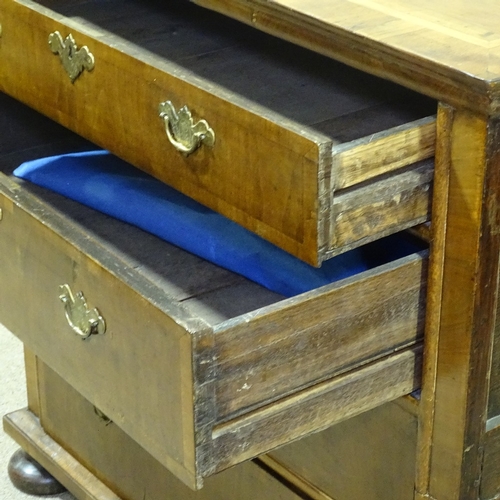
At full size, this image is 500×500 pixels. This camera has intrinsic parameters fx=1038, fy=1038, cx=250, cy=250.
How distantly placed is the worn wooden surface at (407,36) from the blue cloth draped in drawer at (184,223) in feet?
0.64

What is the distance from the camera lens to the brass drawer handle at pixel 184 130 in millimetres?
838

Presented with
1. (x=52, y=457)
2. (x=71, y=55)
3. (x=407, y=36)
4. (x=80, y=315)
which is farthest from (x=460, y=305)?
(x=52, y=457)

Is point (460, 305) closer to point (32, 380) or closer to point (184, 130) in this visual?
point (184, 130)

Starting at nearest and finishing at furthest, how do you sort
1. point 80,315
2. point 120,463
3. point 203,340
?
point 203,340, point 80,315, point 120,463

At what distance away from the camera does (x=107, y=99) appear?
3.15ft

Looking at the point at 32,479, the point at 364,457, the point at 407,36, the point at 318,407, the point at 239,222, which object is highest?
the point at 407,36

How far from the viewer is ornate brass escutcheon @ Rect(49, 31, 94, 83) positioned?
96cm

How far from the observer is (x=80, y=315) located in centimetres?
90

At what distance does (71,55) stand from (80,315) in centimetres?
26

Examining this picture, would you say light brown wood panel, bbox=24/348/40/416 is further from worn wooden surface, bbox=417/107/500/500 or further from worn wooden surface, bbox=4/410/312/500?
A: worn wooden surface, bbox=417/107/500/500

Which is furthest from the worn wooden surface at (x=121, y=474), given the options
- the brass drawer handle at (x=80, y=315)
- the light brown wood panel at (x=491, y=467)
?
the brass drawer handle at (x=80, y=315)

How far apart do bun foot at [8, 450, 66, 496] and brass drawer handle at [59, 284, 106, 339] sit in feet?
2.04

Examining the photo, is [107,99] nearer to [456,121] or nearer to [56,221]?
[56,221]

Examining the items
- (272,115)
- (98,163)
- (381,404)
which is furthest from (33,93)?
(381,404)
